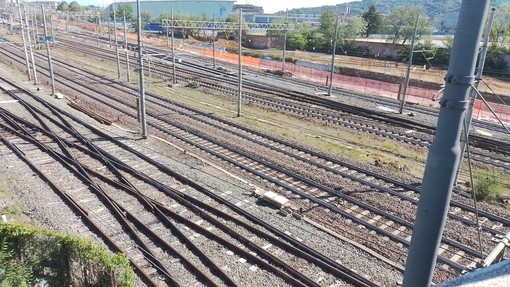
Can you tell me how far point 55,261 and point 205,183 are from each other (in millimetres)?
7386

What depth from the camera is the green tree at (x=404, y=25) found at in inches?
2744

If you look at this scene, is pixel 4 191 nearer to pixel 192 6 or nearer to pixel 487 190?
pixel 487 190

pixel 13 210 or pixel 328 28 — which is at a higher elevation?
pixel 328 28

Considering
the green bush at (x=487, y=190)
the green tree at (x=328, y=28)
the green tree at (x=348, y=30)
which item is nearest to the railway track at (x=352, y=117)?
the green bush at (x=487, y=190)

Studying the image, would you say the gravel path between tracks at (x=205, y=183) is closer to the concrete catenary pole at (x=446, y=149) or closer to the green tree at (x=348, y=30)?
the concrete catenary pole at (x=446, y=149)

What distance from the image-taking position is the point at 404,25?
251 feet

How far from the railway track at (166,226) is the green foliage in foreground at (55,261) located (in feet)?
5.09

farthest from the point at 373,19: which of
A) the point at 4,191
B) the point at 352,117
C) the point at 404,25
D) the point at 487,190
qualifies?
the point at 4,191

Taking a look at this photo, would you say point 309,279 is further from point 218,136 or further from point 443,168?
point 218,136

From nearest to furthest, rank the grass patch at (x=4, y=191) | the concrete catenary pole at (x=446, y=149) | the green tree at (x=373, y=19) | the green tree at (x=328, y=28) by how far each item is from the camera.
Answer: the concrete catenary pole at (x=446, y=149) → the grass patch at (x=4, y=191) → the green tree at (x=328, y=28) → the green tree at (x=373, y=19)

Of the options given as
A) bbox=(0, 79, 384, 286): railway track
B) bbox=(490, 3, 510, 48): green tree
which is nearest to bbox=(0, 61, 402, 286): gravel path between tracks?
bbox=(0, 79, 384, 286): railway track

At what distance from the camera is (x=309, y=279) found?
10.2 m

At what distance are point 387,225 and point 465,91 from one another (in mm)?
10645

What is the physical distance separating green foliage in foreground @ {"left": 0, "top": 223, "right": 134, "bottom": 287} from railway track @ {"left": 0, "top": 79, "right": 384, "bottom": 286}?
1.55 metres
